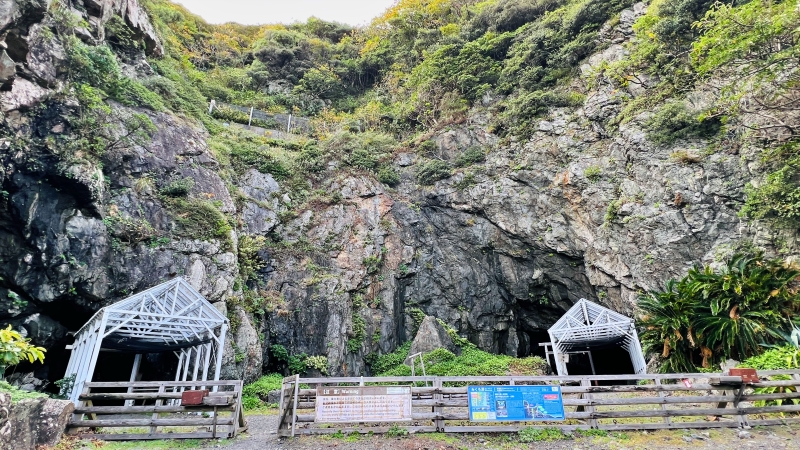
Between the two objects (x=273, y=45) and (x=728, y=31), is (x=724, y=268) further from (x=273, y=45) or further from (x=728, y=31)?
(x=273, y=45)

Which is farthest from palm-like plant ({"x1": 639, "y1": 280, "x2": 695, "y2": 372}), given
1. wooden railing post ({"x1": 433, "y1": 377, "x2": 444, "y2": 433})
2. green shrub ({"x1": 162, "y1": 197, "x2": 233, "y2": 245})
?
green shrub ({"x1": 162, "y1": 197, "x2": 233, "y2": 245})

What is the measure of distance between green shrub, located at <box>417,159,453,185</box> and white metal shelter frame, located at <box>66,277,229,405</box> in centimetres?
1353

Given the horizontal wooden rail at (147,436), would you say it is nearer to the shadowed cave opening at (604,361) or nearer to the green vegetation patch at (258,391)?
the green vegetation patch at (258,391)

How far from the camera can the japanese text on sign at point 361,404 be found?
21.4 ft

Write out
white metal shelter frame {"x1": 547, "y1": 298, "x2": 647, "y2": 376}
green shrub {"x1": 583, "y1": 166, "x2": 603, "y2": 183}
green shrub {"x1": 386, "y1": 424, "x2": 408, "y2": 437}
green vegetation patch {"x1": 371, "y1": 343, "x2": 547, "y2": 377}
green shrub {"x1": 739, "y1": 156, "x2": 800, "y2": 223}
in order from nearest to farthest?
1. green shrub {"x1": 386, "y1": 424, "x2": 408, "y2": 437}
2. green shrub {"x1": 739, "y1": 156, "x2": 800, "y2": 223}
3. white metal shelter frame {"x1": 547, "y1": 298, "x2": 647, "y2": 376}
4. green vegetation patch {"x1": 371, "y1": 343, "x2": 547, "y2": 377}
5. green shrub {"x1": 583, "y1": 166, "x2": 603, "y2": 183}

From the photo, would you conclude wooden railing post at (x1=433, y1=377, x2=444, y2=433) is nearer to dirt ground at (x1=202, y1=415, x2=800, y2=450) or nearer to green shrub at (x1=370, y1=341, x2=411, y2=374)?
dirt ground at (x1=202, y1=415, x2=800, y2=450)

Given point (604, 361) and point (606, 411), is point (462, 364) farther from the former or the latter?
→ point (604, 361)

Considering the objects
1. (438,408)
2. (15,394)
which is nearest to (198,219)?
(15,394)

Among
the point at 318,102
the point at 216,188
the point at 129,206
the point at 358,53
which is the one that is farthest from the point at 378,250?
the point at 358,53

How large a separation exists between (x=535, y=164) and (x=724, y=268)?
9378mm

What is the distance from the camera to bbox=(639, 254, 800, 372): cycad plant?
962cm

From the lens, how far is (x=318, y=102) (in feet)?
103

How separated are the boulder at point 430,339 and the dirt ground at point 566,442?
10403 mm

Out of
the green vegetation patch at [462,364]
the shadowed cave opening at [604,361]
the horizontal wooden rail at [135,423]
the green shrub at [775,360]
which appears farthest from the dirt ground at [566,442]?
the shadowed cave opening at [604,361]
